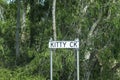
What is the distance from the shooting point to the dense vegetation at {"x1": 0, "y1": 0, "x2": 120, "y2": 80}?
36.4 ft

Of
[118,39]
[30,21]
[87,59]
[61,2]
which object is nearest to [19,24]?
[30,21]

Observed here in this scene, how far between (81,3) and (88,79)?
7.62 ft

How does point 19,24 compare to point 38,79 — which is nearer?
point 38,79

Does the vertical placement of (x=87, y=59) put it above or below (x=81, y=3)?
below

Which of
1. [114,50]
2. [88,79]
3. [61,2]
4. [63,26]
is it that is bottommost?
[88,79]

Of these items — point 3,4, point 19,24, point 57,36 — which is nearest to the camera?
point 57,36

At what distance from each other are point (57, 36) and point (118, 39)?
1.82 meters

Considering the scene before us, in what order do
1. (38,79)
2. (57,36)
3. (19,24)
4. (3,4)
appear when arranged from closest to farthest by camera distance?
1. (38,79)
2. (57,36)
3. (19,24)
4. (3,4)

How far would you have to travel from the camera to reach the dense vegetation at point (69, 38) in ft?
36.4

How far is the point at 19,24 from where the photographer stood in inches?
509

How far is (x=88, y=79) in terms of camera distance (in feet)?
39.2

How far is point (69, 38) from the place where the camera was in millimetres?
11758

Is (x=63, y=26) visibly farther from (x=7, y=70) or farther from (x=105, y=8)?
(x=7, y=70)

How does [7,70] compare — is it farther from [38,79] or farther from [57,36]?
[57,36]
